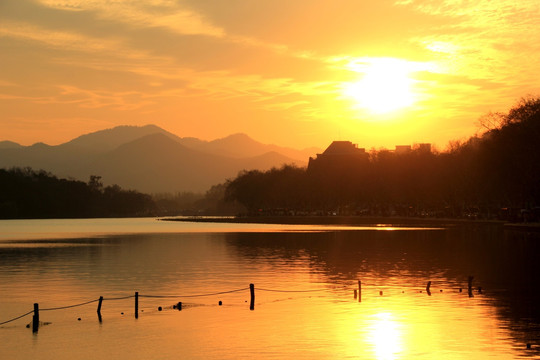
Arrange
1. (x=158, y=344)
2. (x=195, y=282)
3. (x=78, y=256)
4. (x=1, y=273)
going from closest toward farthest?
(x=158, y=344) → (x=195, y=282) → (x=1, y=273) → (x=78, y=256)

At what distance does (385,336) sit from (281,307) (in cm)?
1133

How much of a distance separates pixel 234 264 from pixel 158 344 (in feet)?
142

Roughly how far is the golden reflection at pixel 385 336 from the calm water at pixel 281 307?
0.05m

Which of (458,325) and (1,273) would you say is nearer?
(458,325)

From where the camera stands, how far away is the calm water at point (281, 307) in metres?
33.3

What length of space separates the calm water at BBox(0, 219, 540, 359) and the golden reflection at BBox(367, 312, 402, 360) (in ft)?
0.17

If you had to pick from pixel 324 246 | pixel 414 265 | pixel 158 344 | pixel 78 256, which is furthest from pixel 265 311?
pixel 324 246

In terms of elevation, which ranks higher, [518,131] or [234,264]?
[518,131]

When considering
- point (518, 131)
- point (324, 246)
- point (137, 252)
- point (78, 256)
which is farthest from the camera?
point (518, 131)

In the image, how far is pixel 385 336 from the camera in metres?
35.5

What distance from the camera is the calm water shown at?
109ft

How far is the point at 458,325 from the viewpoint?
38.1 meters

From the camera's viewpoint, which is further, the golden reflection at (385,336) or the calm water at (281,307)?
the calm water at (281,307)

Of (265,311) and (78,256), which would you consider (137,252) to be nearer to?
(78,256)
